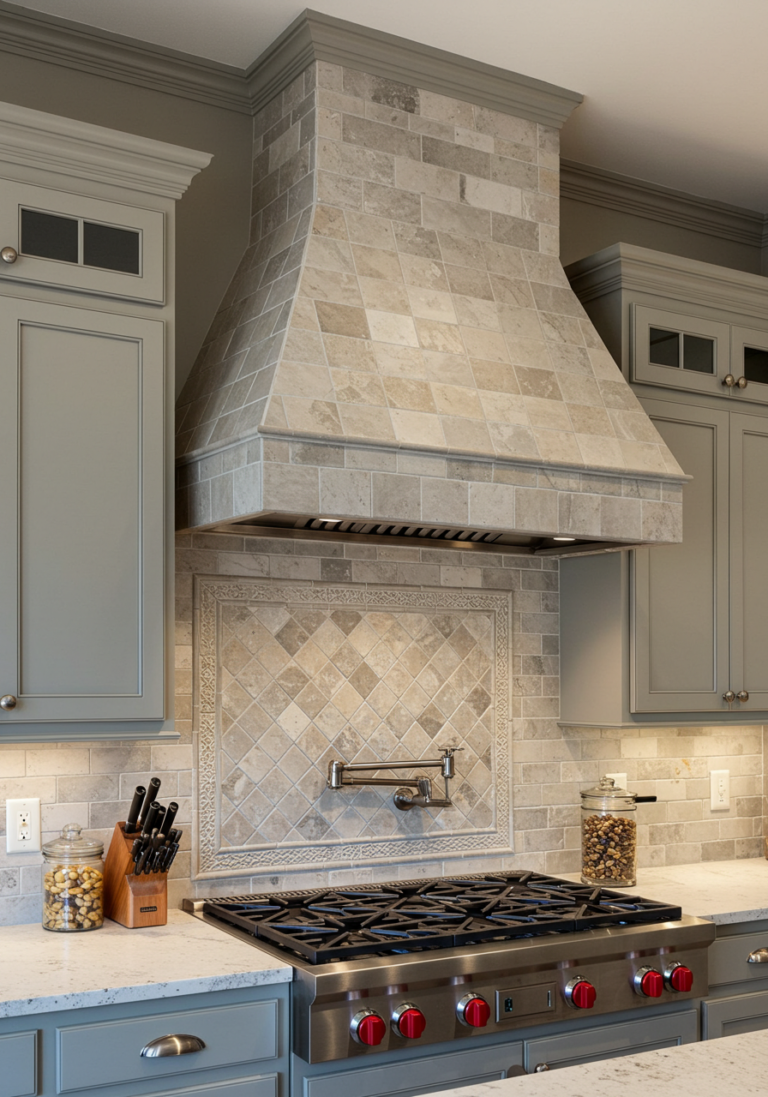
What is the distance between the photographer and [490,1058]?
2377 mm

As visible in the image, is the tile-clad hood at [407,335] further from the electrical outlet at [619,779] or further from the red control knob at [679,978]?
the red control knob at [679,978]

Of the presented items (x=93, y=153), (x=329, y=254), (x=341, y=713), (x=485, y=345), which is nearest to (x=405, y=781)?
(x=341, y=713)

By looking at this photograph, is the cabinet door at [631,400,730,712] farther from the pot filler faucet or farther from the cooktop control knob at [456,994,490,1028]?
the cooktop control knob at [456,994,490,1028]

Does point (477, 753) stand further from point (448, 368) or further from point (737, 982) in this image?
point (448, 368)

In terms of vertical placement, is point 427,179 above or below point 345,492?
above

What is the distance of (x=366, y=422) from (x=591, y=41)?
1.26 metres

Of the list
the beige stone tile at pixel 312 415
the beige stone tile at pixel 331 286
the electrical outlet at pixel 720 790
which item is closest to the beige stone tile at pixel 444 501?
the beige stone tile at pixel 312 415

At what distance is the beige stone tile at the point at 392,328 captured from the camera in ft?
8.67

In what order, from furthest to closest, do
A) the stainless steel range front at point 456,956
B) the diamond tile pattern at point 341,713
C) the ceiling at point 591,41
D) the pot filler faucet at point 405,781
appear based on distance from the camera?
the pot filler faucet at point 405,781 < the diamond tile pattern at point 341,713 < the ceiling at point 591,41 < the stainless steel range front at point 456,956

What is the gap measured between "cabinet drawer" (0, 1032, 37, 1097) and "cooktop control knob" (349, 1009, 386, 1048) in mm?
601

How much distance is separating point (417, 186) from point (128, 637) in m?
1.40

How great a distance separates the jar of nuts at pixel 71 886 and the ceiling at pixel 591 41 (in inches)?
79.2

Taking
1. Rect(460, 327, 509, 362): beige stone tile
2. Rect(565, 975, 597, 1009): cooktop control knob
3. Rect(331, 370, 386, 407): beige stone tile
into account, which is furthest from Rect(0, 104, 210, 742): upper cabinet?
Rect(565, 975, 597, 1009): cooktop control knob

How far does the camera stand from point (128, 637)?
96.3 inches
